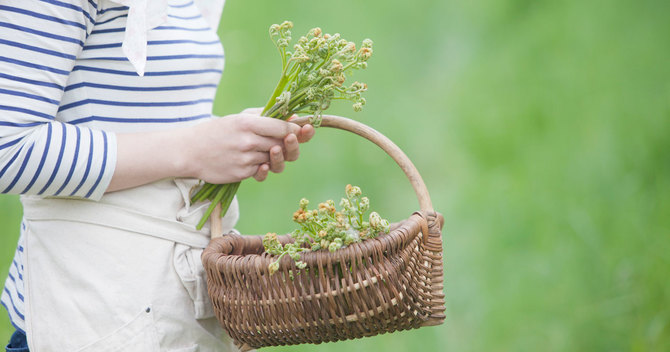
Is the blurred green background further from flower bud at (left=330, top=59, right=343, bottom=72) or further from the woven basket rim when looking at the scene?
flower bud at (left=330, top=59, right=343, bottom=72)

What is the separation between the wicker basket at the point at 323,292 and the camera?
0.90m

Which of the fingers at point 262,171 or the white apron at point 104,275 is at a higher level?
the fingers at point 262,171

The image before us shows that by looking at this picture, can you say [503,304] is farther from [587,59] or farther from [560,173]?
[587,59]

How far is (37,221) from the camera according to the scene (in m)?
0.98

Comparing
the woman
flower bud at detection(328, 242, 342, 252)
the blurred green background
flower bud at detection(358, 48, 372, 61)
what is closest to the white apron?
the woman

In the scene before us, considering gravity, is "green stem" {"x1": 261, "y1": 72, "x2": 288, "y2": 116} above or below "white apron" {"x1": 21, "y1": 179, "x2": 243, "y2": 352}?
above

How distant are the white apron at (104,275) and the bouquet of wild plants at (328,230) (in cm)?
17

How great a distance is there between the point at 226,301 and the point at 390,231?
10.0 inches

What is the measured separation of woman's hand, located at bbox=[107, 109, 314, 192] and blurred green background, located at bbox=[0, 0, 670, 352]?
145cm

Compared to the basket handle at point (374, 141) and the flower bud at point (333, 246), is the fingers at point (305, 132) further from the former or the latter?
the flower bud at point (333, 246)

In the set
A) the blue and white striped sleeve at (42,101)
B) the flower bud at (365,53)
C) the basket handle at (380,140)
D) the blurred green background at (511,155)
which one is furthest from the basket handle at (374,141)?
the blurred green background at (511,155)

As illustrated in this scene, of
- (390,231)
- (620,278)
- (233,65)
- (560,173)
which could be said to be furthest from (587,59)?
(390,231)

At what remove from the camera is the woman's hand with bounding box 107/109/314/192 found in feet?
3.05

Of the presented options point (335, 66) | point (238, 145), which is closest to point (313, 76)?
point (335, 66)
